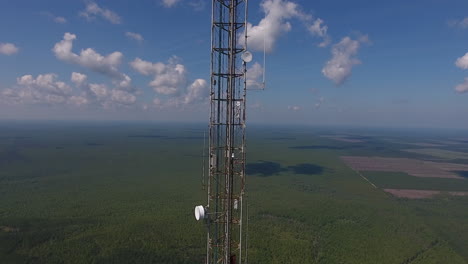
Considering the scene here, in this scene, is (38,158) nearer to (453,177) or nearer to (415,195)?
(415,195)

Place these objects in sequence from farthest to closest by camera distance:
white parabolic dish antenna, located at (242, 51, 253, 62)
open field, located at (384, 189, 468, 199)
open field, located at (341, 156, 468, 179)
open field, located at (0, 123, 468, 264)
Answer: open field, located at (341, 156, 468, 179) < open field, located at (384, 189, 468, 199) < open field, located at (0, 123, 468, 264) < white parabolic dish antenna, located at (242, 51, 253, 62)

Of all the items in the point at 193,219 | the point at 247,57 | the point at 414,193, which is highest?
the point at 247,57

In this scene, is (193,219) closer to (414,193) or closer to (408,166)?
(414,193)

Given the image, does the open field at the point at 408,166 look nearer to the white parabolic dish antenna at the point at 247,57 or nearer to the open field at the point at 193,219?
the open field at the point at 193,219

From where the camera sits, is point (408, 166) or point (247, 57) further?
point (408, 166)

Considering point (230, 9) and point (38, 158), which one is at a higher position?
point (230, 9)

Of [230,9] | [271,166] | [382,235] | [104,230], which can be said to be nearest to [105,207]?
[104,230]

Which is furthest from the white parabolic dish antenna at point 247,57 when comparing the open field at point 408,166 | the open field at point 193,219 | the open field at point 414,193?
the open field at point 408,166

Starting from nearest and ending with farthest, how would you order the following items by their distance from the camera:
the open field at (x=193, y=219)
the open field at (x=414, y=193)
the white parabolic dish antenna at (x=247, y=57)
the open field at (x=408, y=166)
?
1. the white parabolic dish antenna at (x=247, y=57)
2. the open field at (x=193, y=219)
3. the open field at (x=414, y=193)
4. the open field at (x=408, y=166)

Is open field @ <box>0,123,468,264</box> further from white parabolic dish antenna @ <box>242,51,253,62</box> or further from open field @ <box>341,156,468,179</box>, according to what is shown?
white parabolic dish antenna @ <box>242,51,253,62</box>

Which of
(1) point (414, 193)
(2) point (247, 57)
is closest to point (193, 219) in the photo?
(2) point (247, 57)

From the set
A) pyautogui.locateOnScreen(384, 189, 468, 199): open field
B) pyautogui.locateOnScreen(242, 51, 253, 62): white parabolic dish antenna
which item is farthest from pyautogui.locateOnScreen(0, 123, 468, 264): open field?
pyautogui.locateOnScreen(242, 51, 253, 62): white parabolic dish antenna
